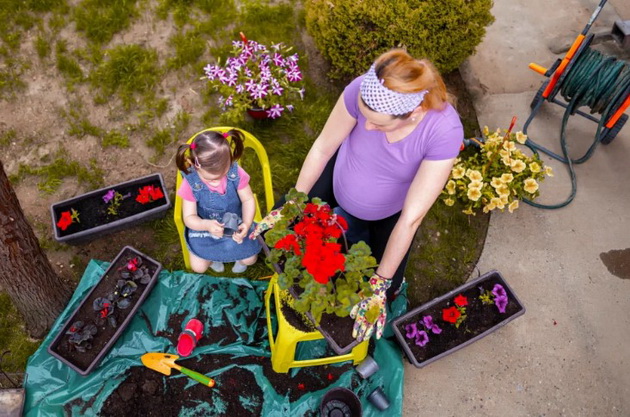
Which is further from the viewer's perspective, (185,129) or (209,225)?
(185,129)

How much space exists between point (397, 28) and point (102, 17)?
248 centimetres

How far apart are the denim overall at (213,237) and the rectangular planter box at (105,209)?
0.47m

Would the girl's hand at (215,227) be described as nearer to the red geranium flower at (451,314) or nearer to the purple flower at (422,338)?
the purple flower at (422,338)

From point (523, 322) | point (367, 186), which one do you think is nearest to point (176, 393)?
point (367, 186)

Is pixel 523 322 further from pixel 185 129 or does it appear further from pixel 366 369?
pixel 185 129

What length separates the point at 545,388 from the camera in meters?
2.93

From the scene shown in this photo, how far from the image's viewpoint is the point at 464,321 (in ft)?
9.55

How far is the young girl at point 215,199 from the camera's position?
2.35 m

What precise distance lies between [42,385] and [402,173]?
89.4 inches

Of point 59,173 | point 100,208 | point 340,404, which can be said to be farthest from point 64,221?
point 340,404

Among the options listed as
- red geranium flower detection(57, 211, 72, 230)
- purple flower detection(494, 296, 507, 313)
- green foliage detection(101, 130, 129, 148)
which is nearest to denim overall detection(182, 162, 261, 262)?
red geranium flower detection(57, 211, 72, 230)

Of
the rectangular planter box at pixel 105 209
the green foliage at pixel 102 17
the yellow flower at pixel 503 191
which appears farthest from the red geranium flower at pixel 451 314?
the green foliage at pixel 102 17

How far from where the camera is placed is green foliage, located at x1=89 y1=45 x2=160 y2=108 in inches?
148

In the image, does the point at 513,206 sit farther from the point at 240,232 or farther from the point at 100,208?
the point at 100,208
